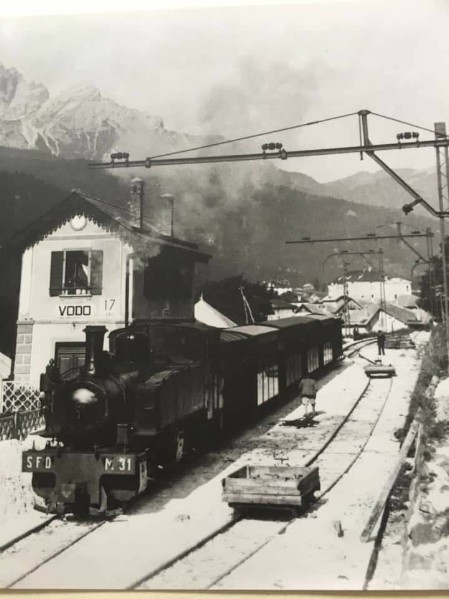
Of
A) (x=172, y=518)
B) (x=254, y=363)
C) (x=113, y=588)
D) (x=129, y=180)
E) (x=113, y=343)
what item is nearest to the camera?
(x=113, y=588)

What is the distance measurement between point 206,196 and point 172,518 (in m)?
2.77

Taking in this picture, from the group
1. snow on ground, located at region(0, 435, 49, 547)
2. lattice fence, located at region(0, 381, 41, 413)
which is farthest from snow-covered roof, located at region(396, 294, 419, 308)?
snow on ground, located at region(0, 435, 49, 547)

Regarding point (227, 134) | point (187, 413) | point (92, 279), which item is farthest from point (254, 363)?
point (227, 134)

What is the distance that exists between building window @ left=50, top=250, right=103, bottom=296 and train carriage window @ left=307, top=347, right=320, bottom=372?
112 inches

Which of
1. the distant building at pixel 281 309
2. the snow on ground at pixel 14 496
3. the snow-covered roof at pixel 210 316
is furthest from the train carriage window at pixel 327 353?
the snow on ground at pixel 14 496

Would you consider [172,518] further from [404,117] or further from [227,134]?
[404,117]

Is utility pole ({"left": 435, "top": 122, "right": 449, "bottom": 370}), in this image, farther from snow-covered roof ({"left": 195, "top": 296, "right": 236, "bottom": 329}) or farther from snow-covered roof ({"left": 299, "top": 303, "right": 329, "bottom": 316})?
snow-covered roof ({"left": 195, "top": 296, "right": 236, "bottom": 329})

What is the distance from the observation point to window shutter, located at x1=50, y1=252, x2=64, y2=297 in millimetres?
4594

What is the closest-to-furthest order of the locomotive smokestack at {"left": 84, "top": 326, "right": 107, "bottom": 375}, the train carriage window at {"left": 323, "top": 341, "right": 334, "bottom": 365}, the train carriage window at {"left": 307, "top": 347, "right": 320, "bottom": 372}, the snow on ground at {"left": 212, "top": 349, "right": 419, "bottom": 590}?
the snow on ground at {"left": 212, "top": 349, "right": 419, "bottom": 590} < the locomotive smokestack at {"left": 84, "top": 326, "right": 107, "bottom": 375} < the train carriage window at {"left": 323, "top": 341, "right": 334, "bottom": 365} < the train carriage window at {"left": 307, "top": 347, "right": 320, "bottom": 372}

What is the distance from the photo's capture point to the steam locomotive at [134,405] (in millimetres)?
4078

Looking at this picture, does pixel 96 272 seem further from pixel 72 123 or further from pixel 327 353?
pixel 327 353

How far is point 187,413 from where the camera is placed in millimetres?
4688

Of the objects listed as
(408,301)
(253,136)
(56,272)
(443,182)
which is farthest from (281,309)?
(56,272)

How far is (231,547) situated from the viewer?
3604mm
